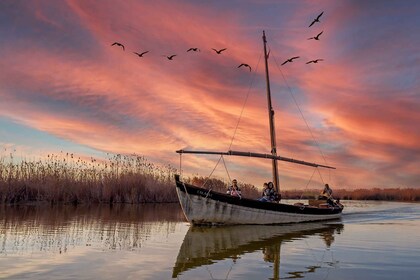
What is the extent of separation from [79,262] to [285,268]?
16.5ft

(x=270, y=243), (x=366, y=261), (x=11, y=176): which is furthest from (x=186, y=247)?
(x=11, y=176)

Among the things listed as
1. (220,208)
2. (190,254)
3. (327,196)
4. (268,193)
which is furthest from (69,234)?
(327,196)

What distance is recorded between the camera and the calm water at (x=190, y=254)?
32.9ft

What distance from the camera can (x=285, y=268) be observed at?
10758mm

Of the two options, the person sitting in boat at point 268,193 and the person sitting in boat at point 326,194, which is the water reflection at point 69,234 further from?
the person sitting in boat at point 326,194

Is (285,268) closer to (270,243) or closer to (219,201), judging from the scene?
(270,243)

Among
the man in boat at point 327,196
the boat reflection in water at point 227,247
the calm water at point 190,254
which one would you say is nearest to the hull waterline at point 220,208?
the boat reflection in water at point 227,247

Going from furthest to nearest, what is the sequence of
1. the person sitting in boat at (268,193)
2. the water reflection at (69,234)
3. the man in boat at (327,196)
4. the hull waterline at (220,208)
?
the man in boat at (327,196) < the person sitting in boat at (268,193) < the hull waterline at (220,208) < the water reflection at (69,234)

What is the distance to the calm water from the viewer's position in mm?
10023

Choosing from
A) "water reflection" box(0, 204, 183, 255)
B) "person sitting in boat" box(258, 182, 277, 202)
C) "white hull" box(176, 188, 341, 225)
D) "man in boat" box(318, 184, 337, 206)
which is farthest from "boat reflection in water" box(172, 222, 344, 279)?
"man in boat" box(318, 184, 337, 206)

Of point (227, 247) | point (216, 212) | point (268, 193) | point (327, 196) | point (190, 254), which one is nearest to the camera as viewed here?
point (190, 254)

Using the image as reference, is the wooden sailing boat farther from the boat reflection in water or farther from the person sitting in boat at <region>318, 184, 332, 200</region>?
the person sitting in boat at <region>318, 184, 332, 200</region>

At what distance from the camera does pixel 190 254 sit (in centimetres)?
1315

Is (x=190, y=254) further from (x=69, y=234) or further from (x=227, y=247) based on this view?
(x=69, y=234)
